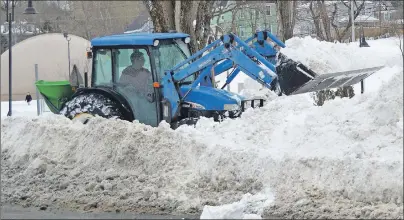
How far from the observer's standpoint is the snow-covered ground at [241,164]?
7.61 m

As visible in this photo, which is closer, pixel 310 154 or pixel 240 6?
pixel 310 154

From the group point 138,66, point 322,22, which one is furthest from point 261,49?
point 322,22

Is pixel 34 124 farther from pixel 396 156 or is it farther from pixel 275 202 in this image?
pixel 396 156

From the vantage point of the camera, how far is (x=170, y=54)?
12.0m

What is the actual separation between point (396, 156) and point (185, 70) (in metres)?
4.50

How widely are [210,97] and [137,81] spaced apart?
131 centimetres

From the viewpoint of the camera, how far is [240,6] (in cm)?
3978

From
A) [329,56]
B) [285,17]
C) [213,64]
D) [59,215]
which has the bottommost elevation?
[59,215]

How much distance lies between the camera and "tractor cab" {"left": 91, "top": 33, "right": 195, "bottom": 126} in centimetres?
1157

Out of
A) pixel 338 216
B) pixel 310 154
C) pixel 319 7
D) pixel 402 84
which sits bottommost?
pixel 338 216

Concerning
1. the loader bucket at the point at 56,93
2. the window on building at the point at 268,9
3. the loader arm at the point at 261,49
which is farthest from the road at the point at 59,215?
the window on building at the point at 268,9

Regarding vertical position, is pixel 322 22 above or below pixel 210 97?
above

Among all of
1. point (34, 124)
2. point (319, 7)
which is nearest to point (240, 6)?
point (319, 7)

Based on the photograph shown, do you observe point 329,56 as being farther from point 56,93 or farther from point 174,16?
point 174,16
